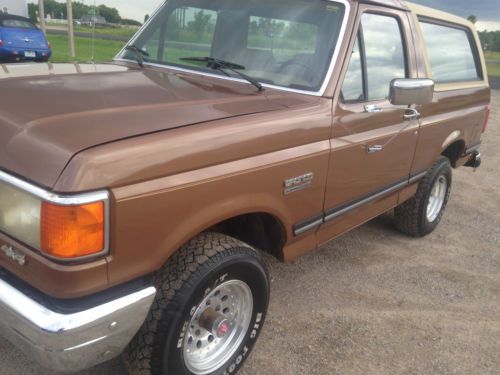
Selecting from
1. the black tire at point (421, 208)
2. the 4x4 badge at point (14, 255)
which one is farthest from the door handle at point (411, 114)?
the 4x4 badge at point (14, 255)

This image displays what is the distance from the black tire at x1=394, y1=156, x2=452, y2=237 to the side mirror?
1.47 m

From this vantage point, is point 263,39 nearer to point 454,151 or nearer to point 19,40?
point 454,151

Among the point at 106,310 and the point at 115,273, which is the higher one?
the point at 115,273

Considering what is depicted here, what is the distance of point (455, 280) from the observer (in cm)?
393

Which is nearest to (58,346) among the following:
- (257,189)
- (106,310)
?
(106,310)

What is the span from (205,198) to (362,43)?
1659 mm

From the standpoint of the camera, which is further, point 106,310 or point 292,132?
point 292,132

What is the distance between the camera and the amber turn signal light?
1689 mm

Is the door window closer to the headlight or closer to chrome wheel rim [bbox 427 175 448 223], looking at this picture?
A: chrome wheel rim [bbox 427 175 448 223]

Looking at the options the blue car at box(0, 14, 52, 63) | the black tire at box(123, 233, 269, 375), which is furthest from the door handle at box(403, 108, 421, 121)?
the blue car at box(0, 14, 52, 63)

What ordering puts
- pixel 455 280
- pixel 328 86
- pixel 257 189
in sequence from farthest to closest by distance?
pixel 455 280 < pixel 328 86 < pixel 257 189

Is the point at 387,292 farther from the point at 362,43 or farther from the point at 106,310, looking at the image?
the point at 106,310

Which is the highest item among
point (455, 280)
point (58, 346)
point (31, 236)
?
point (31, 236)

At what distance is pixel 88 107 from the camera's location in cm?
206
